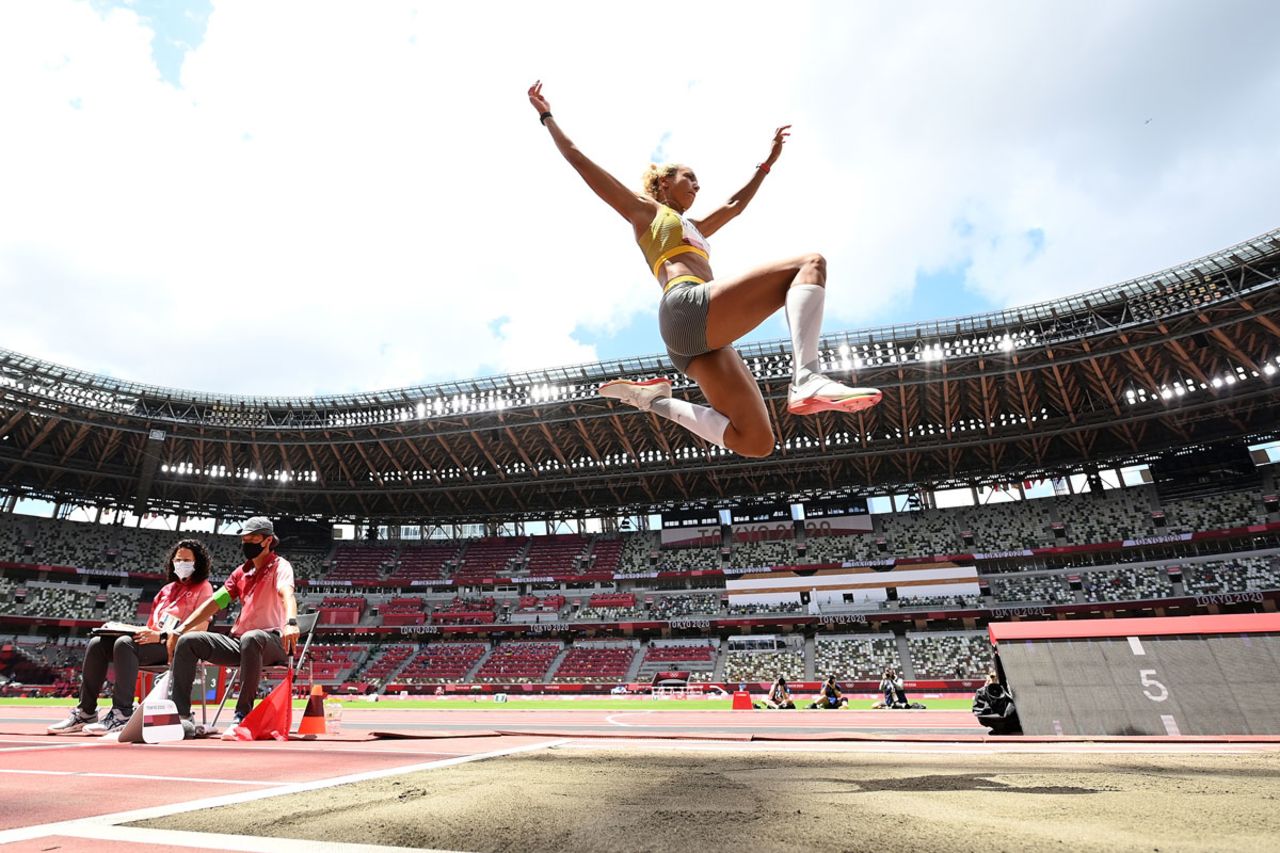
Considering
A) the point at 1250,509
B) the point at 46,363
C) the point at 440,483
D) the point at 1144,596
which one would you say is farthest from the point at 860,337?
the point at 46,363

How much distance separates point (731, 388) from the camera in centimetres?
369

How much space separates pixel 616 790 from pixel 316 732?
4242 millimetres

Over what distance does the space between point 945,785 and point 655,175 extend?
11.7 feet

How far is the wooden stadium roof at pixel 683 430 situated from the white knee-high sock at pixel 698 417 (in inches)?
1074

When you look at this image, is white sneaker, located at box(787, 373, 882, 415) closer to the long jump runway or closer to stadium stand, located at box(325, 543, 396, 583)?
the long jump runway

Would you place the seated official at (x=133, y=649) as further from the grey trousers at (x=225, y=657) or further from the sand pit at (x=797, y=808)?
the sand pit at (x=797, y=808)

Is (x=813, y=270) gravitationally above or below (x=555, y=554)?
below

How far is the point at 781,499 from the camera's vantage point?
145 feet

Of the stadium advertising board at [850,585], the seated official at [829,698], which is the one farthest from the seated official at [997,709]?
the stadium advertising board at [850,585]

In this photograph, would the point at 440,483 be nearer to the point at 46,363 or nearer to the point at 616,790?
the point at 46,363

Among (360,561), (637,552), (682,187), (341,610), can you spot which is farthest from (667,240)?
(360,561)

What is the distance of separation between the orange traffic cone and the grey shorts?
439 centimetres

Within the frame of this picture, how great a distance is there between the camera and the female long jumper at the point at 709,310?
328cm

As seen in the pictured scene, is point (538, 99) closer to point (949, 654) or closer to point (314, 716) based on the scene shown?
point (314, 716)
